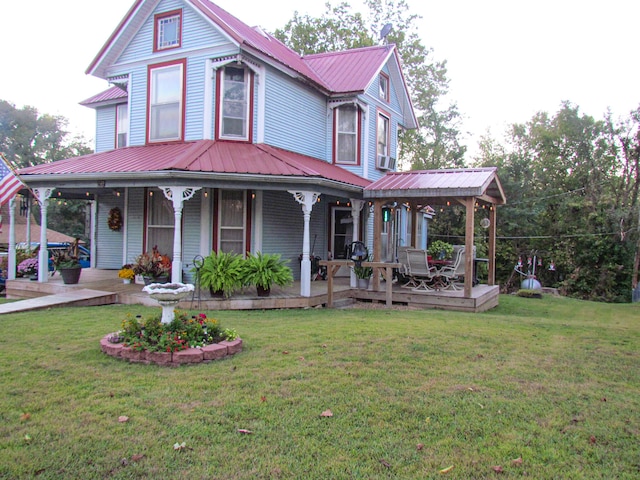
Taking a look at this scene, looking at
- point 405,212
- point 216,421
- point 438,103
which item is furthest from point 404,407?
point 438,103

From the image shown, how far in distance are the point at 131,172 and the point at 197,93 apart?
2.96 m

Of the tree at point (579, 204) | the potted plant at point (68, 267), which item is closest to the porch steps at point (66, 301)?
the potted plant at point (68, 267)

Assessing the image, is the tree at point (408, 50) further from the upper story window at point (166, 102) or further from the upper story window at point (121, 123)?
the upper story window at point (166, 102)

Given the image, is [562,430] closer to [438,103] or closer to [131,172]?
[131,172]

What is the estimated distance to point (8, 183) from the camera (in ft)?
34.4

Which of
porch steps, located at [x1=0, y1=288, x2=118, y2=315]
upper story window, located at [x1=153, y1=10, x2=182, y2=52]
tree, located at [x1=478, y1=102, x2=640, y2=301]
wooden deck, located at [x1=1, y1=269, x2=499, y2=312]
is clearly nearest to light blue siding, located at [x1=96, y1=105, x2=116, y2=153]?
upper story window, located at [x1=153, y1=10, x2=182, y2=52]

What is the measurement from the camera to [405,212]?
681 inches

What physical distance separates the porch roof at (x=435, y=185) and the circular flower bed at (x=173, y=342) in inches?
255

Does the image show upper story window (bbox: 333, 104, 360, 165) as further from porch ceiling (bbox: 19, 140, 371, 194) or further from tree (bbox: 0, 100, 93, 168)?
tree (bbox: 0, 100, 93, 168)

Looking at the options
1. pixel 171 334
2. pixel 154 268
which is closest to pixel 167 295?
pixel 171 334

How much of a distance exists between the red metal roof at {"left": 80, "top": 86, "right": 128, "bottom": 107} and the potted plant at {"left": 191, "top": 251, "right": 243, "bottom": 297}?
787 cm

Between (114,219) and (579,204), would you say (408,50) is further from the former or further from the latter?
(114,219)

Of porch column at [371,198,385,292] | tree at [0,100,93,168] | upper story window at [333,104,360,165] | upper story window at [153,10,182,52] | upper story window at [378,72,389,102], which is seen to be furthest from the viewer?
tree at [0,100,93,168]

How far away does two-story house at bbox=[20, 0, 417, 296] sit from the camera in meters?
9.85
